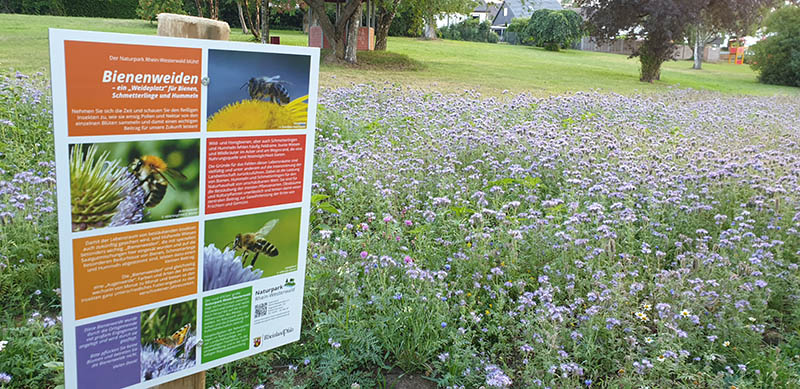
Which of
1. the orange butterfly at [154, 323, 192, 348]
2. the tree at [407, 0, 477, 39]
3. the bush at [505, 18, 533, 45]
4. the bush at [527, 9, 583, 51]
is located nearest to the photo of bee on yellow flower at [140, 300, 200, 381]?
the orange butterfly at [154, 323, 192, 348]

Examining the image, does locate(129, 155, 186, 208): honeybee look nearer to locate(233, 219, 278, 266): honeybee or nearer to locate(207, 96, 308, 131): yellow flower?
locate(207, 96, 308, 131): yellow flower

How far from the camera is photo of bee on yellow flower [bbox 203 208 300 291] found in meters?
2.03

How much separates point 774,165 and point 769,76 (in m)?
28.4

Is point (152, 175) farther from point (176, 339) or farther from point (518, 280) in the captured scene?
point (518, 280)

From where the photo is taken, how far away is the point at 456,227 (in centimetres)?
443

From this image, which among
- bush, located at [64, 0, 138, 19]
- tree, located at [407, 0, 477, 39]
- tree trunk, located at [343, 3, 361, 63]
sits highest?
tree, located at [407, 0, 477, 39]

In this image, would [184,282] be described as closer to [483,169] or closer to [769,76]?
[483,169]

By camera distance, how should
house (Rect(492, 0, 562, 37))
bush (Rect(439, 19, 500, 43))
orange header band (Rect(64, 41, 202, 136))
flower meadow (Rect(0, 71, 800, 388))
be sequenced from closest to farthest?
orange header band (Rect(64, 41, 202, 136)), flower meadow (Rect(0, 71, 800, 388)), bush (Rect(439, 19, 500, 43)), house (Rect(492, 0, 562, 37))

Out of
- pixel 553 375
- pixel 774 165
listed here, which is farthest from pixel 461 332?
pixel 774 165

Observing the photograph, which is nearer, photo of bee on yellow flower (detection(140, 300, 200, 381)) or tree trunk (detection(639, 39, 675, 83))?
photo of bee on yellow flower (detection(140, 300, 200, 381))

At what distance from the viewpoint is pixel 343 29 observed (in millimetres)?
19234

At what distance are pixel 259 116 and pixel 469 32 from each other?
50050 millimetres

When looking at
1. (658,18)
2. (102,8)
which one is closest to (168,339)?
(658,18)

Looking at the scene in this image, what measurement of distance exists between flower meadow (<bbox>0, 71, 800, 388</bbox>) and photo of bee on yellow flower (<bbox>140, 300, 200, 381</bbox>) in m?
0.24
